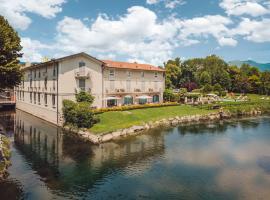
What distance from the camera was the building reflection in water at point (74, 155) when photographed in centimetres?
2193

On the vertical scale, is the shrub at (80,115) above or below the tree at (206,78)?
below

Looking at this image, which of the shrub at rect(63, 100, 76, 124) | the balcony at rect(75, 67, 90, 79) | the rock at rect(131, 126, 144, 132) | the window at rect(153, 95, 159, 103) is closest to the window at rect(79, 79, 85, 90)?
the balcony at rect(75, 67, 90, 79)

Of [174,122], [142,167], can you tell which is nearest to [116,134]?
[142,167]

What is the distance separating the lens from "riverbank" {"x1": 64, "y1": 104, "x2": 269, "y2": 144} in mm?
34725

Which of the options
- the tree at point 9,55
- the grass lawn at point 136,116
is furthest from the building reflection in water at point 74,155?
the tree at point 9,55

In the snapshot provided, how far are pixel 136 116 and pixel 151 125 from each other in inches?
149

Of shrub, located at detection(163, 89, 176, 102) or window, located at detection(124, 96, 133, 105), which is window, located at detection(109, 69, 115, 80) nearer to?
window, located at detection(124, 96, 133, 105)

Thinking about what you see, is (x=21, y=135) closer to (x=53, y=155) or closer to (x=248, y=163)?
(x=53, y=155)

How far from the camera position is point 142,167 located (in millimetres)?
24812

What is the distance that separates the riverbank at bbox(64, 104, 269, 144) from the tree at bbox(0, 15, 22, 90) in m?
11.3

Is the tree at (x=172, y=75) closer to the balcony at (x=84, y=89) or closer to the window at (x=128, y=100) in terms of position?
the window at (x=128, y=100)

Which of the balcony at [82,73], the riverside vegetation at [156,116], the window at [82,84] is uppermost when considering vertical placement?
the balcony at [82,73]

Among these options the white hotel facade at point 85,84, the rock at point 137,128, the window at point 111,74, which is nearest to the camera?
the rock at point 137,128

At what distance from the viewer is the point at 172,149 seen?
102 feet
